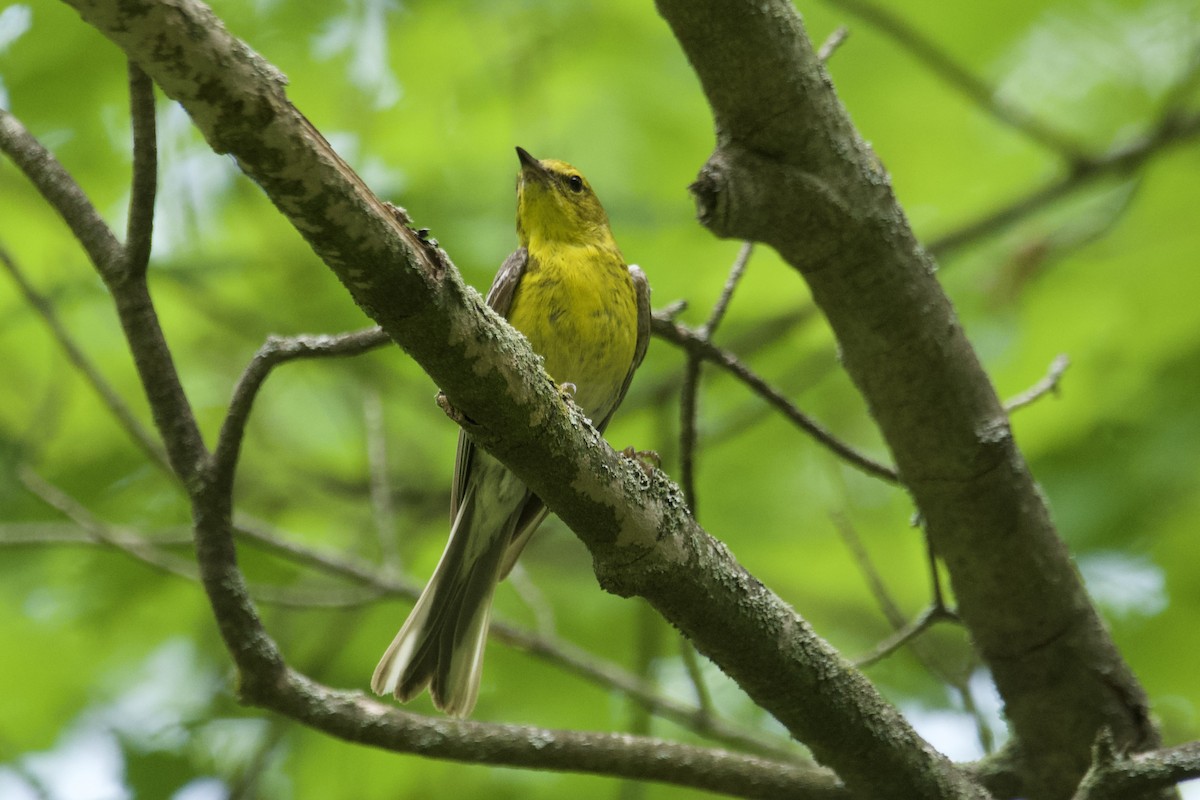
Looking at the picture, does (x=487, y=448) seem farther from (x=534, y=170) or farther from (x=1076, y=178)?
(x=1076, y=178)

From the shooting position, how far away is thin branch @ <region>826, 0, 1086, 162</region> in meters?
4.71

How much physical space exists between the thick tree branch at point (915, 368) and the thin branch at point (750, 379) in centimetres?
24

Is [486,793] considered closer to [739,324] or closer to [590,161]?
[739,324]

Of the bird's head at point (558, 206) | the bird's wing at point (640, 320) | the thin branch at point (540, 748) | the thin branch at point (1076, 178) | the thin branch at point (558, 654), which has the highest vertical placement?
the thin branch at point (1076, 178)

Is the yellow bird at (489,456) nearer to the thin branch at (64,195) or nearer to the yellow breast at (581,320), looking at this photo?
the yellow breast at (581,320)

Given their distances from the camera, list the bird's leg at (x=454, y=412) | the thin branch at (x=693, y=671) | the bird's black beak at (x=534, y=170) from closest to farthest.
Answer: the bird's leg at (x=454, y=412), the thin branch at (x=693, y=671), the bird's black beak at (x=534, y=170)

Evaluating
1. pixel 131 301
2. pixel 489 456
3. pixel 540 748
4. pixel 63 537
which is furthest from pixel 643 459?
pixel 63 537

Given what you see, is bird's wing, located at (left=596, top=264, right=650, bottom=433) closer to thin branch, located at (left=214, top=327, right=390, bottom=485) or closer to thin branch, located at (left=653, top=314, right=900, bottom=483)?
thin branch, located at (left=653, top=314, right=900, bottom=483)

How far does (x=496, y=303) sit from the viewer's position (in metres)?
4.77

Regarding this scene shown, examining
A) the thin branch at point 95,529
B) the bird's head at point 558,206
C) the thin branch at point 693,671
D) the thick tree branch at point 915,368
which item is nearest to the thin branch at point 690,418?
the thick tree branch at point 915,368

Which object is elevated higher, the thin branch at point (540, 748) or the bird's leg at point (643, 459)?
the bird's leg at point (643, 459)

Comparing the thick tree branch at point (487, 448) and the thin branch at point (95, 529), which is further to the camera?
the thin branch at point (95, 529)

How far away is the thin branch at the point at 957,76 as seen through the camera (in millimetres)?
4715

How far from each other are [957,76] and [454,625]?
294 cm
